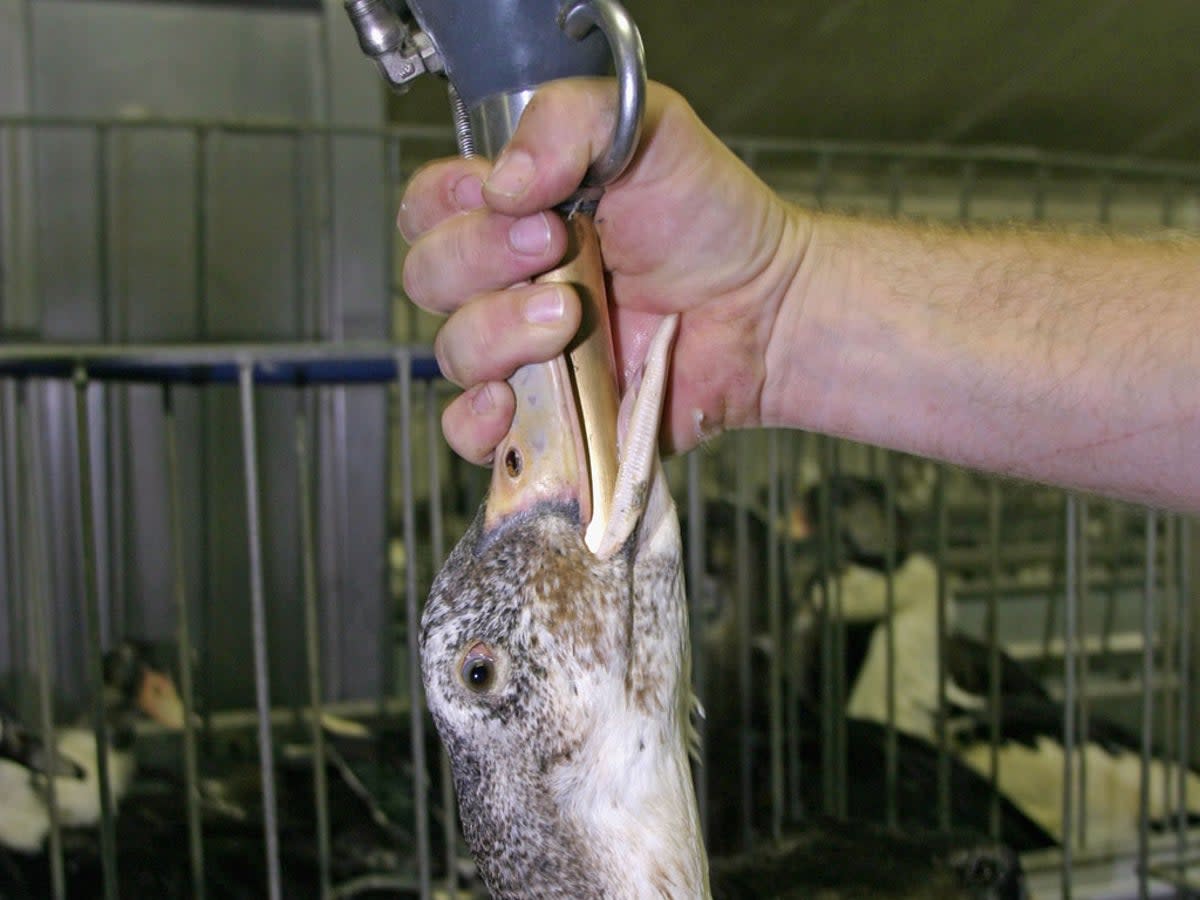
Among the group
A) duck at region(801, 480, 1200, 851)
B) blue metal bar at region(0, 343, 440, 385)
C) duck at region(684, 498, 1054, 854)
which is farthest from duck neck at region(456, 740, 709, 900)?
duck at region(801, 480, 1200, 851)

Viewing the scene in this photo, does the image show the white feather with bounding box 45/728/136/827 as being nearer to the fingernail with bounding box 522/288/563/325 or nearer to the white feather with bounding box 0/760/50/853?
the white feather with bounding box 0/760/50/853

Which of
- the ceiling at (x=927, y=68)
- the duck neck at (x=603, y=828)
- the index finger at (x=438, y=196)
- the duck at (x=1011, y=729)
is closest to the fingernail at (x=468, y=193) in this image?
the index finger at (x=438, y=196)

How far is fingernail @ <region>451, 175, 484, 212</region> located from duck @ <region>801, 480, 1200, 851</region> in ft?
5.18

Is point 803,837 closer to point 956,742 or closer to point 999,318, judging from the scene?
point 999,318

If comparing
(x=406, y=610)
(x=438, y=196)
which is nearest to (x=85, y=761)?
(x=406, y=610)

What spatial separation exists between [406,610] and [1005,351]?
172 cm

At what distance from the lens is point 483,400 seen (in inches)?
29.7

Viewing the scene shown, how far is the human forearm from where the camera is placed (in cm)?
74

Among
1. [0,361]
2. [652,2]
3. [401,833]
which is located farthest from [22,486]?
[652,2]

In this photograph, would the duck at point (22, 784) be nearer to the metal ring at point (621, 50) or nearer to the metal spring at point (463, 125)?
the metal spring at point (463, 125)

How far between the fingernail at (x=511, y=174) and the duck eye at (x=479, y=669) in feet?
0.84

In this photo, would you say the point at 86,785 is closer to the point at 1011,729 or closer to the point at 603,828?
the point at 603,828

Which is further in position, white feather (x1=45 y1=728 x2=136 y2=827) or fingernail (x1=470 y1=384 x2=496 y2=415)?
white feather (x1=45 y1=728 x2=136 y2=827)

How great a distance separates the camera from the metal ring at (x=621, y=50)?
536 millimetres
